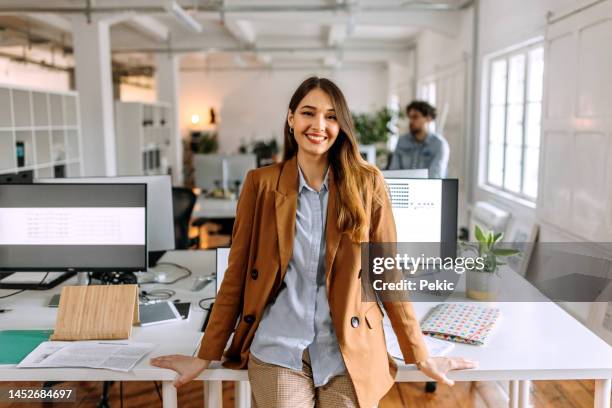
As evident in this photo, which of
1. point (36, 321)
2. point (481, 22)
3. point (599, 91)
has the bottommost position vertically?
point (36, 321)

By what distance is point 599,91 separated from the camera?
376 centimetres

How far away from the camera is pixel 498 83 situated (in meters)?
6.31

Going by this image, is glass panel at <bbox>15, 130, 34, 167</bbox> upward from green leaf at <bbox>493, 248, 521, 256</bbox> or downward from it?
upward

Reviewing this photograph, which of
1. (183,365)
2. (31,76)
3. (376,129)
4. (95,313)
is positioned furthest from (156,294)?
(31,76)

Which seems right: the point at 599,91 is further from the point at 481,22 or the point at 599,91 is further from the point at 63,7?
the point at 63,7

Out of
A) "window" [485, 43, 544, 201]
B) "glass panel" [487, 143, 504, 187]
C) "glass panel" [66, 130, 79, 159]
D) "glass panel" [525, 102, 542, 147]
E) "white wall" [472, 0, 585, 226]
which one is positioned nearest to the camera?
"white wall" [472, 0, 585, 226]

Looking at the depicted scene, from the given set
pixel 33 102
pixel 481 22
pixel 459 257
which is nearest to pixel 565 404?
pixel 459 257

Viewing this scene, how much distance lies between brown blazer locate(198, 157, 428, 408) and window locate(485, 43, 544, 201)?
3858 mm

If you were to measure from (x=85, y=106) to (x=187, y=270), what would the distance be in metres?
4.89

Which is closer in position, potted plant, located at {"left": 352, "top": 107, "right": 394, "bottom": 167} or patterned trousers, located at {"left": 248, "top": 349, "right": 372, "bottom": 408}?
patterned trousers, located at {"left": 248, "top": 349, "right": 372, "bottom": 408}

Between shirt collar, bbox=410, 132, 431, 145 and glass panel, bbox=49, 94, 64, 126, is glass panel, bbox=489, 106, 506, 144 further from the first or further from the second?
glass panel, bbox=49, 94, 64, 126

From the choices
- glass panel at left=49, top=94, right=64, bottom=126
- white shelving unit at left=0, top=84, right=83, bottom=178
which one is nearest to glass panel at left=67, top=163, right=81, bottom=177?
white shelving unit at left=0, top=84, right=83, bottom=178

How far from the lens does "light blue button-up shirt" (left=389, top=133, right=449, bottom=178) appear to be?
5.24 m

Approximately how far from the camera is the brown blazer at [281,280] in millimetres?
1561
